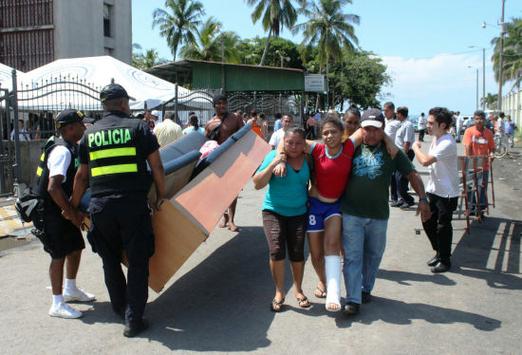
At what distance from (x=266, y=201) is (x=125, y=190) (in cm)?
129

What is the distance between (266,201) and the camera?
4.55m

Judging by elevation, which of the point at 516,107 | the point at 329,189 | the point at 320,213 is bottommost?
the point at 320,213

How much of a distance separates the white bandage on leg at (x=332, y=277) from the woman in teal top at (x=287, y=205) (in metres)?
0.30

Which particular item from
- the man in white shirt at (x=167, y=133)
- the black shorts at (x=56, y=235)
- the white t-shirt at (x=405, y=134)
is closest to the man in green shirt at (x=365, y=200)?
the black shorts at (x=56, y=235)

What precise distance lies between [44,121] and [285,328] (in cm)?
1048

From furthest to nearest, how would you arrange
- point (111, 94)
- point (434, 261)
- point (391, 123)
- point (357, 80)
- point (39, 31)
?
point (357, 80) → point (39, 31) → point (391, 123) → point (434, 261) → point (111, 94)

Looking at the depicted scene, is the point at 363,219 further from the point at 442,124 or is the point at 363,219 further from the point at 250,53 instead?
the point at 250,53

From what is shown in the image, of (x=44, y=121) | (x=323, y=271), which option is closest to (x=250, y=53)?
(x=44, y=121)

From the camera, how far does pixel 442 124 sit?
570 cm

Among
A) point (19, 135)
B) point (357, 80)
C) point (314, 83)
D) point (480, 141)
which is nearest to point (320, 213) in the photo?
point (480, 141)

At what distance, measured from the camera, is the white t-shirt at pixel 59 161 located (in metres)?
4.11

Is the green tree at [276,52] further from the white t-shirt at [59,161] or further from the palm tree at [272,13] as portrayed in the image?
the white t-shirt at [59,161]

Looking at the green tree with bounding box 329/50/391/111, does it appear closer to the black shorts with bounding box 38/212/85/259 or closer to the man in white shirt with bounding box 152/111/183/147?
the man in white shirt with bounding box 152/111/183/147

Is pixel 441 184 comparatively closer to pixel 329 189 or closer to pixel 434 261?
pixel 434 261
